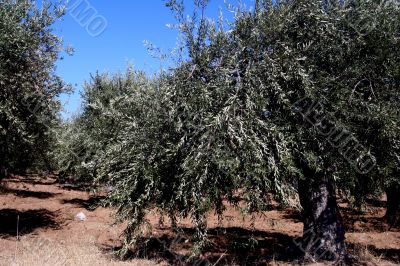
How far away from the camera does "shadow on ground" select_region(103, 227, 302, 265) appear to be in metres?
11.2

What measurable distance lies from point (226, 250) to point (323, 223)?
3.52 m

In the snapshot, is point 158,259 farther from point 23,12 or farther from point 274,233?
point 23,12

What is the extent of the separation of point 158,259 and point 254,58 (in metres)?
6.33

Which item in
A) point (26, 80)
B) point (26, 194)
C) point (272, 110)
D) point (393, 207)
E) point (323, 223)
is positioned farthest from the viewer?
point (26, 194)

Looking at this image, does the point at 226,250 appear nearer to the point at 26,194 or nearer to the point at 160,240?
the point at 160,240

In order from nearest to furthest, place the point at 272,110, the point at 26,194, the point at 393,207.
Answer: the point at 272,110
the point at 393,207
the point at 26,194

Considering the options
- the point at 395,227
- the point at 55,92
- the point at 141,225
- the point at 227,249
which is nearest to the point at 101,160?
the point at 141,225

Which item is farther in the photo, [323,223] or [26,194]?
[26,194]

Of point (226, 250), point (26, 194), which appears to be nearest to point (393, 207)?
point (226, 250)

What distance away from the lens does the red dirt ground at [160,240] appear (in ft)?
35.7

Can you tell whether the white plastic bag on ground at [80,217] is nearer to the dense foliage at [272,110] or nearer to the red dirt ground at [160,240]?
the red dirt ground at [160,240]

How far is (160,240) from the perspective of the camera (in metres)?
14.5

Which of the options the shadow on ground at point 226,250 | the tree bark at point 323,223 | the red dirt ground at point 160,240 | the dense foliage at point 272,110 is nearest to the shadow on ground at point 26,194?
the red dirt ground at point 160,240

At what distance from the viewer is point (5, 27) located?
1077cm
